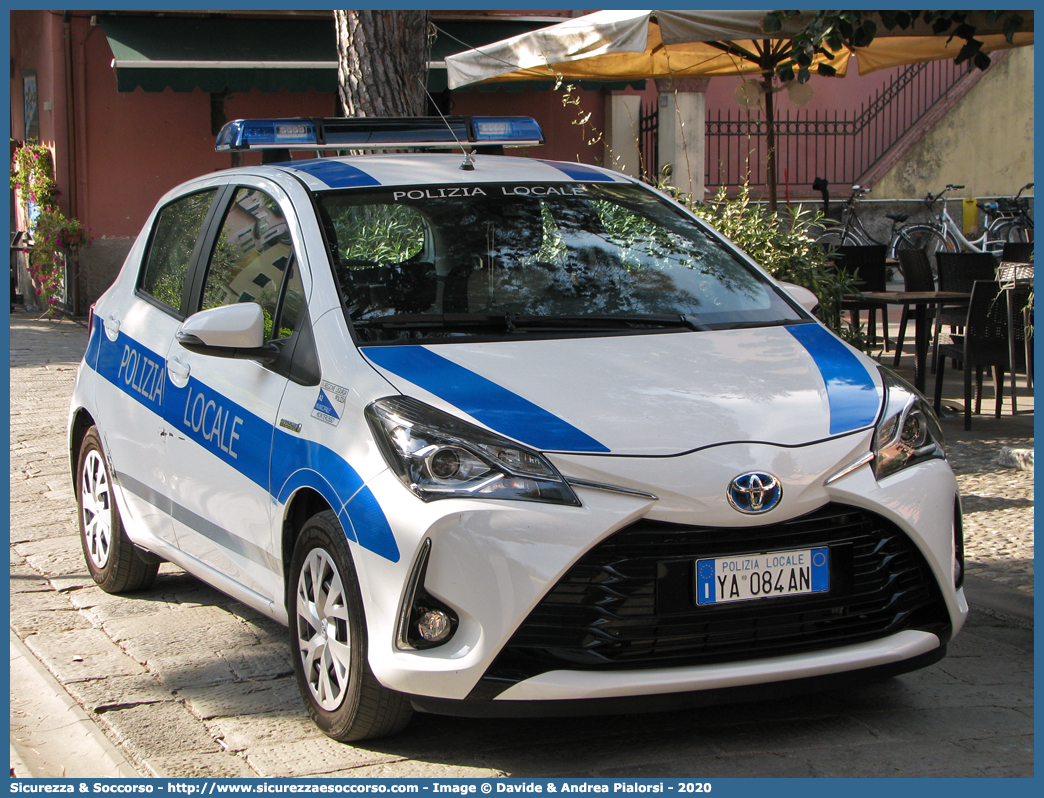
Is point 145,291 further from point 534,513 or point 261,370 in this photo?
point 534,513

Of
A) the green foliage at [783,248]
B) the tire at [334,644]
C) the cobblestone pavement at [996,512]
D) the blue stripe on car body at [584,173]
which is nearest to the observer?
the tire at [334,644]

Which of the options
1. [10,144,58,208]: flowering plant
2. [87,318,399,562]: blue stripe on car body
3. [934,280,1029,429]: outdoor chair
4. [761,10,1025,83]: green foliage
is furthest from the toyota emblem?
[10,144,58,208]: flowering plant

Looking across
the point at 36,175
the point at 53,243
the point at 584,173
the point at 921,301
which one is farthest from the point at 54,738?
the point at 36,175

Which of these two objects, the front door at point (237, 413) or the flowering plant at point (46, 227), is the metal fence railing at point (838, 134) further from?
the front door at point (237, 413)

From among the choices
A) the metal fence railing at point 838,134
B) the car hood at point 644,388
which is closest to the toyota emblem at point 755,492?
the car hood at point 644,388

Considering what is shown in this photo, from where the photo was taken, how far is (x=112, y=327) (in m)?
4.99

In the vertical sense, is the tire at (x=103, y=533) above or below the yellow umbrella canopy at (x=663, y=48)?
below

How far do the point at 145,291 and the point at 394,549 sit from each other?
2394 millimetres

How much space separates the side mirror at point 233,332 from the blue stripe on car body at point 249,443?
0.62ft

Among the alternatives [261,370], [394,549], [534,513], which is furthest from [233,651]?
[534,513]

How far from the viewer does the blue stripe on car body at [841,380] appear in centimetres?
334

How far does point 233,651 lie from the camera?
428 centimetres

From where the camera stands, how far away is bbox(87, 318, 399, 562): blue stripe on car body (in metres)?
3.15

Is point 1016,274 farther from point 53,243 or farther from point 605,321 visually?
point 53,243
